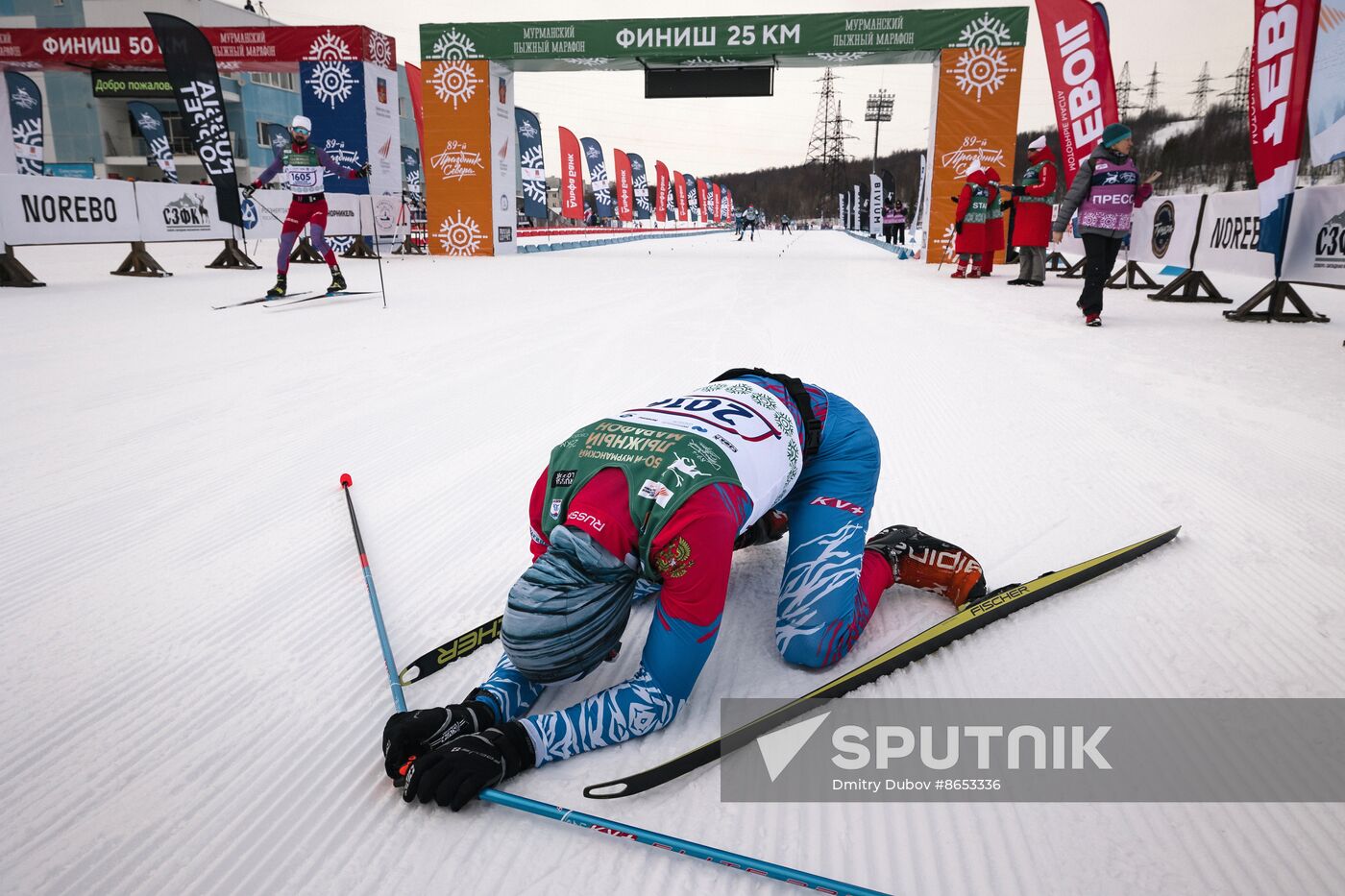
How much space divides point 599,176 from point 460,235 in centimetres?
1649

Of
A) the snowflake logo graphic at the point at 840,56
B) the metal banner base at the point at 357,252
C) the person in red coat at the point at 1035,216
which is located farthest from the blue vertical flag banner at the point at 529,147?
the person in red coat at the point at 1035,216

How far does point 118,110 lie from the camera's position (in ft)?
114

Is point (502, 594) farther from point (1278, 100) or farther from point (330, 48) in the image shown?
point (330, 48)

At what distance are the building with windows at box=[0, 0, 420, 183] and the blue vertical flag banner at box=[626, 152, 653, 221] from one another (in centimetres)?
1681

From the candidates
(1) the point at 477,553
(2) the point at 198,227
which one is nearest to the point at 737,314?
(1) the point at 477,553

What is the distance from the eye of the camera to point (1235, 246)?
7426 mm

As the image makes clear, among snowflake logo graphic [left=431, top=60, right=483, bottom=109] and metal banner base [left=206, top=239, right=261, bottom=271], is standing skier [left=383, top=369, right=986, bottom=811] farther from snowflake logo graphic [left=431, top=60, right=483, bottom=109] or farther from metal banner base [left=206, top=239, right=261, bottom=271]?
snowflake logo graphic [left=431, top=60, right=483, bottom=109]

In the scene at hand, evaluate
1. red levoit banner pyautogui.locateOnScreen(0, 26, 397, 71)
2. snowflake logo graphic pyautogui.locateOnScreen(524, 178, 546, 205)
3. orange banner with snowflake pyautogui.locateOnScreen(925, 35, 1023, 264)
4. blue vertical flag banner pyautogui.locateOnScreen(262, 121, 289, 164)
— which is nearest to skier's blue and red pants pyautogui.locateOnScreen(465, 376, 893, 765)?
orange banner with snowflake pyautogui.locateOnScreen(925, 35, 1023, 264)

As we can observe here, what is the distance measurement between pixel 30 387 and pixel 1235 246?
387 inches

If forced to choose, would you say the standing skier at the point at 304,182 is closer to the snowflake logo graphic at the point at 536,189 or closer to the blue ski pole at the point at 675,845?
the blue ski pole at the point at 675,845

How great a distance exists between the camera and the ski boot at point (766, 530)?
2080 mm

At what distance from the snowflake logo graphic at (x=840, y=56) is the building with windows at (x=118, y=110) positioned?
26.6 m

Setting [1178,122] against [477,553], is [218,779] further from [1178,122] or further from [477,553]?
[1178,122]

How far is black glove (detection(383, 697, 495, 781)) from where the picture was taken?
4.29 feet
